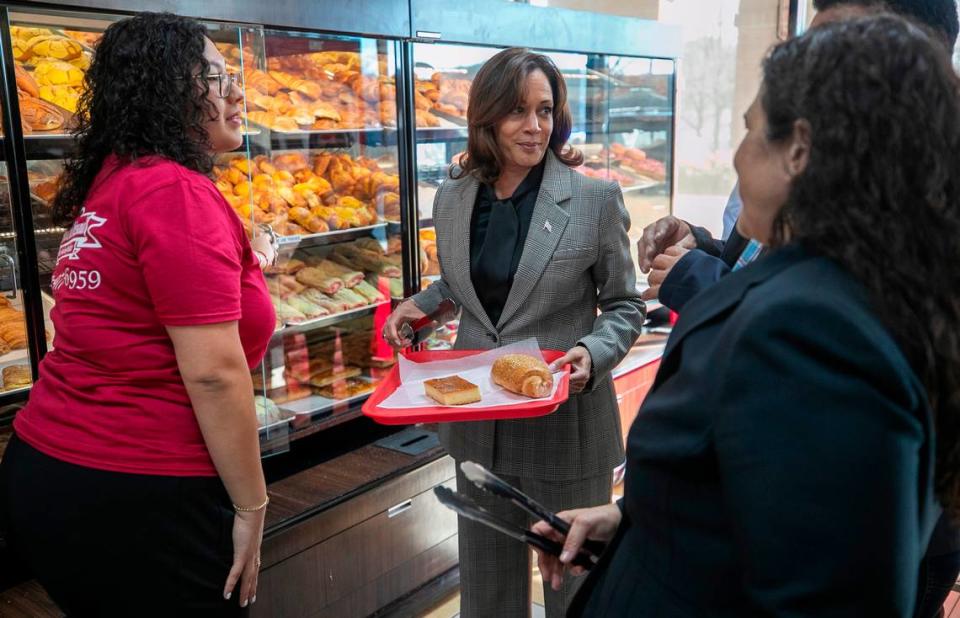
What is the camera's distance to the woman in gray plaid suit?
7.38 feet

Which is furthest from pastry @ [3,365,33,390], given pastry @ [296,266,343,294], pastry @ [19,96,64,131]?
pastry @ [296,266,343,294]

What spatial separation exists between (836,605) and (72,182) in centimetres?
155

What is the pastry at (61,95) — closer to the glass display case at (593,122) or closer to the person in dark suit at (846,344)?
the glass display case at (593,122)

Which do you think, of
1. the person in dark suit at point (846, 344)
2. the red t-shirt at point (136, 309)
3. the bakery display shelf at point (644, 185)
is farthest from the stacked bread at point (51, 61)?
the bakery display shelf at point (644, 185)

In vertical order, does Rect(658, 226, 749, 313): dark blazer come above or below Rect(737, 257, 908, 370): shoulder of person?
below

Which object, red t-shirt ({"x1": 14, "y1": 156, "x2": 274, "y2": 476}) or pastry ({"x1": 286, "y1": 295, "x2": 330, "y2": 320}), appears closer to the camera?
red t-shirt ({"x1": 14, "y1": 156, "x2": 274, "y2": 476})

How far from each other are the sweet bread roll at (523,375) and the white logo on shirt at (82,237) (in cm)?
100

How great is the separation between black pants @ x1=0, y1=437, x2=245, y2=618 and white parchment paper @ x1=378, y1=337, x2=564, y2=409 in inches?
24.2

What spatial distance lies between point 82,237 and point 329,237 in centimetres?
177

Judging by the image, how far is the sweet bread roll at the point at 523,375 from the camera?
2.04 metres

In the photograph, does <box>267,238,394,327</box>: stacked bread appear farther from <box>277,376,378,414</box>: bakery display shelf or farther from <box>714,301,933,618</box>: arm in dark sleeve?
<box>714,301,933,618</box>: arm in dark sleeve

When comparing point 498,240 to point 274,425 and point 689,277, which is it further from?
point 274,425

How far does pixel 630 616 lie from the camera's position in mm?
1059

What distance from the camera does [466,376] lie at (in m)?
2.27
